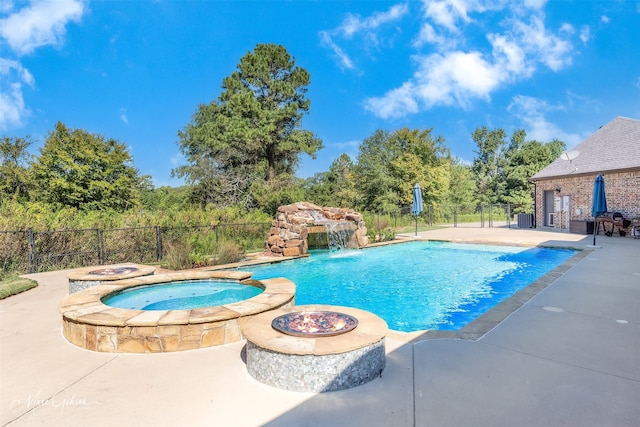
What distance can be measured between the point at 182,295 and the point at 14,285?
348cm

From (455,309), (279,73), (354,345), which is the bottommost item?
(455,309)

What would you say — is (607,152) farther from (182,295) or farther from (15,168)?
(15,168)

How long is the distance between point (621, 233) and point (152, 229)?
17.6 meters

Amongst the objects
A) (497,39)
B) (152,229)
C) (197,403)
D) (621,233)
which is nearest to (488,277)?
(197,403)

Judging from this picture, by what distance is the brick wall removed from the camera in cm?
1450

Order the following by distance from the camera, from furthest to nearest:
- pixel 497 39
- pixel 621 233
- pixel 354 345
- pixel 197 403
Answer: pixel 497 39, pixel 621 233, pixel 354 345, pixel 197 403

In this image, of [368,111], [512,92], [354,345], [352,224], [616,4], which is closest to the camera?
[354,345]

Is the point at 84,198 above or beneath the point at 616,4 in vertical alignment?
beneath

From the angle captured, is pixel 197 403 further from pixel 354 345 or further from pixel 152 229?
pixel 152 229

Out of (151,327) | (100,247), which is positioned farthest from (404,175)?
(151,327)

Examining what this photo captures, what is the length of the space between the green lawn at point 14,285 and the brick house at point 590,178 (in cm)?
1946

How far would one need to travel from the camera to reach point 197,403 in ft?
8.36

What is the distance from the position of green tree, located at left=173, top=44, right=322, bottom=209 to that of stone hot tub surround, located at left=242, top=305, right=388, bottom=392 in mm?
18169

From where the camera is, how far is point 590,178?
16141 millimetres
